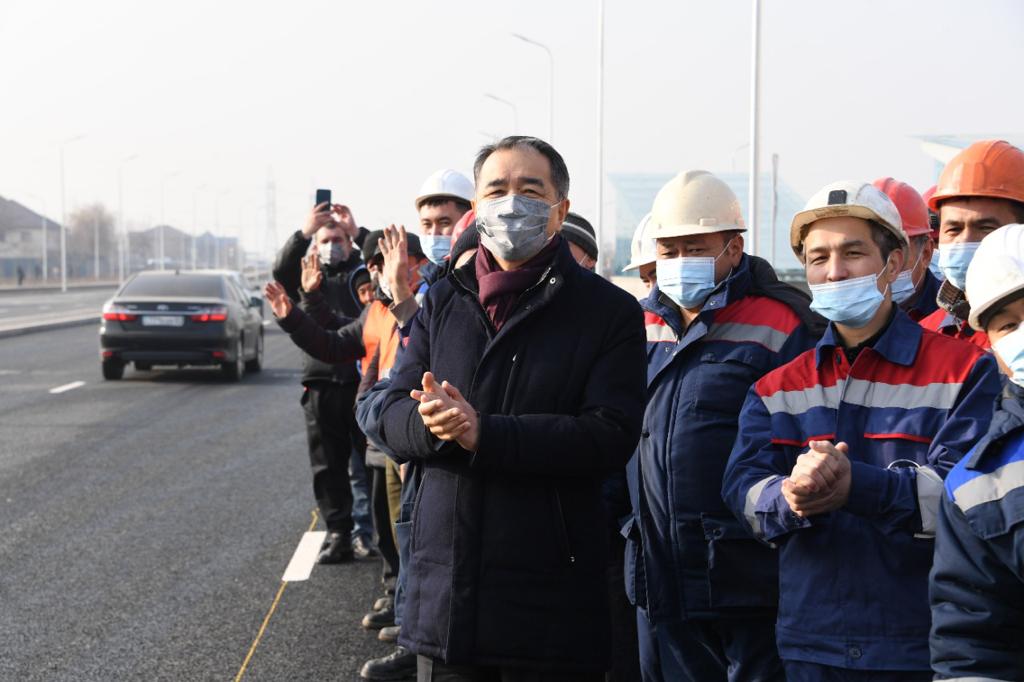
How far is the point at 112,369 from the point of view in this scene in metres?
19.8

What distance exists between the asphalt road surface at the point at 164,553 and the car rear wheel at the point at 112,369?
350 centimetres

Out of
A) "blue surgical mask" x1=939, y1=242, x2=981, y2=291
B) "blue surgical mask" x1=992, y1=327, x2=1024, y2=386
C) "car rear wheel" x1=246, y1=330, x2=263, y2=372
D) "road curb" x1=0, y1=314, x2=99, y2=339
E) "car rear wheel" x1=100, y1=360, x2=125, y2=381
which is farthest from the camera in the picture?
"road curb" x1=0, y1=314, x2=99, y2=339

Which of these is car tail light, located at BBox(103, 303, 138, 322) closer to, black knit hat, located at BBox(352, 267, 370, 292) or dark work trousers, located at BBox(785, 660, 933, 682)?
black knit hat, located at BBox(352, 267, 370, 292)

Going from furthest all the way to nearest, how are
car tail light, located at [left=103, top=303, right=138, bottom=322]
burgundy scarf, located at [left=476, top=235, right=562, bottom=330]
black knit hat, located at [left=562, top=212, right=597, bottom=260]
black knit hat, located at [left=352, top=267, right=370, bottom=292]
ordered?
car tail light, located at [left=103, top=303, right=138, bottom=322], black knit hat, located at [left=352, top=267, right=370, bottom=292], black knit hat, located at [left=562, top=212, right=597, bottom=260], burgundy scarf, located at [left=476, top=235, right=562, bottom=330]

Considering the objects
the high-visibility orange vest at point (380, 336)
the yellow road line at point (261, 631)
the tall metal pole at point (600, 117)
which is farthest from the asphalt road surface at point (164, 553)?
the tall metal pole at point (600, 117)

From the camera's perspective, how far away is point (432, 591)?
3.29 m

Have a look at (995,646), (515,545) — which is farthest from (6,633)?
(995,646)

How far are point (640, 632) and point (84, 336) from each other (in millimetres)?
28854

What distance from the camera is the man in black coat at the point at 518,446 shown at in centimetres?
321

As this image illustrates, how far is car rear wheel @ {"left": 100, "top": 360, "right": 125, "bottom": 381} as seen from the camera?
1973 centimetres

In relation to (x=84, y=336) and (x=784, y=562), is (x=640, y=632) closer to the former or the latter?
(x=784, y=562)

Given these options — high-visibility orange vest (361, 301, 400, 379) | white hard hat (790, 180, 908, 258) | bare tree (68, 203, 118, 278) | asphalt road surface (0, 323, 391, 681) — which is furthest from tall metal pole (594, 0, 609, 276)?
bare tree (68, 203, 118, 278)

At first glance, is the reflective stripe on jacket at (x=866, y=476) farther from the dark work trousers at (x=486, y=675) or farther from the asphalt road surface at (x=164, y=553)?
the asphalt road surface at (x=164, y=553)

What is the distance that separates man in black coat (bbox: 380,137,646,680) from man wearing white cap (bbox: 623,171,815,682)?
0.57 m
